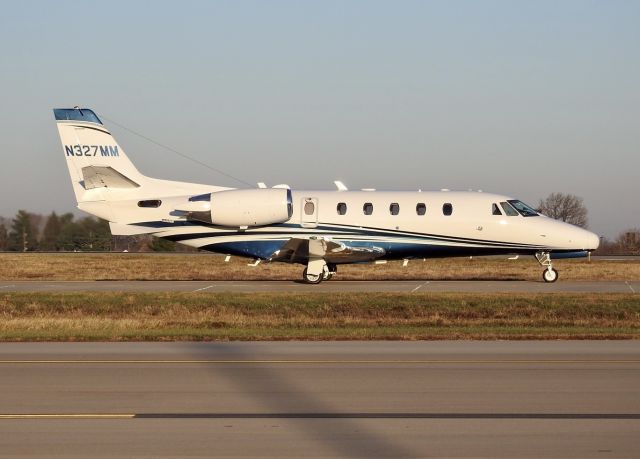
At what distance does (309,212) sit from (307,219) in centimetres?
26

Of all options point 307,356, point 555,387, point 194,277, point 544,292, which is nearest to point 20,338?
point 307,356

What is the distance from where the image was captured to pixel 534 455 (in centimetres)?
779

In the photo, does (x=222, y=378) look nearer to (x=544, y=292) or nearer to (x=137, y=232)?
(x=544, y=292)

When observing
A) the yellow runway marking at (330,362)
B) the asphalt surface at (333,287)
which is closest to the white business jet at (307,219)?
the asphalt surface at (333,287)

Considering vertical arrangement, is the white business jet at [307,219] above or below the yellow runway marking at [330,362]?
above

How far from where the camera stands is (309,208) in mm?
31750

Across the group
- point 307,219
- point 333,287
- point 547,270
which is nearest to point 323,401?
point 333,287

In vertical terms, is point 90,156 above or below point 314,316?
→ above

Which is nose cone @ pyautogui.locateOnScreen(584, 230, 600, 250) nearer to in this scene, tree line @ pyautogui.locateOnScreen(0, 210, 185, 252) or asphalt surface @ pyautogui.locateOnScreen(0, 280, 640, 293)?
asphalt surface @ pyautogui.locateOnScreen(0, 280, 640, 293)

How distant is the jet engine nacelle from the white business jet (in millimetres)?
38

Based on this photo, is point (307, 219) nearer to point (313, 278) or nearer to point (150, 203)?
point (313, 278)

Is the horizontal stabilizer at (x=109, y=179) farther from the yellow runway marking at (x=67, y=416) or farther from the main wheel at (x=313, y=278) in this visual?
the yellow runway marking at (x=67, y=416)

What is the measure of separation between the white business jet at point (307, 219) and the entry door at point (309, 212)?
3 cm

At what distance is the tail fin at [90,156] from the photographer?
104ft
